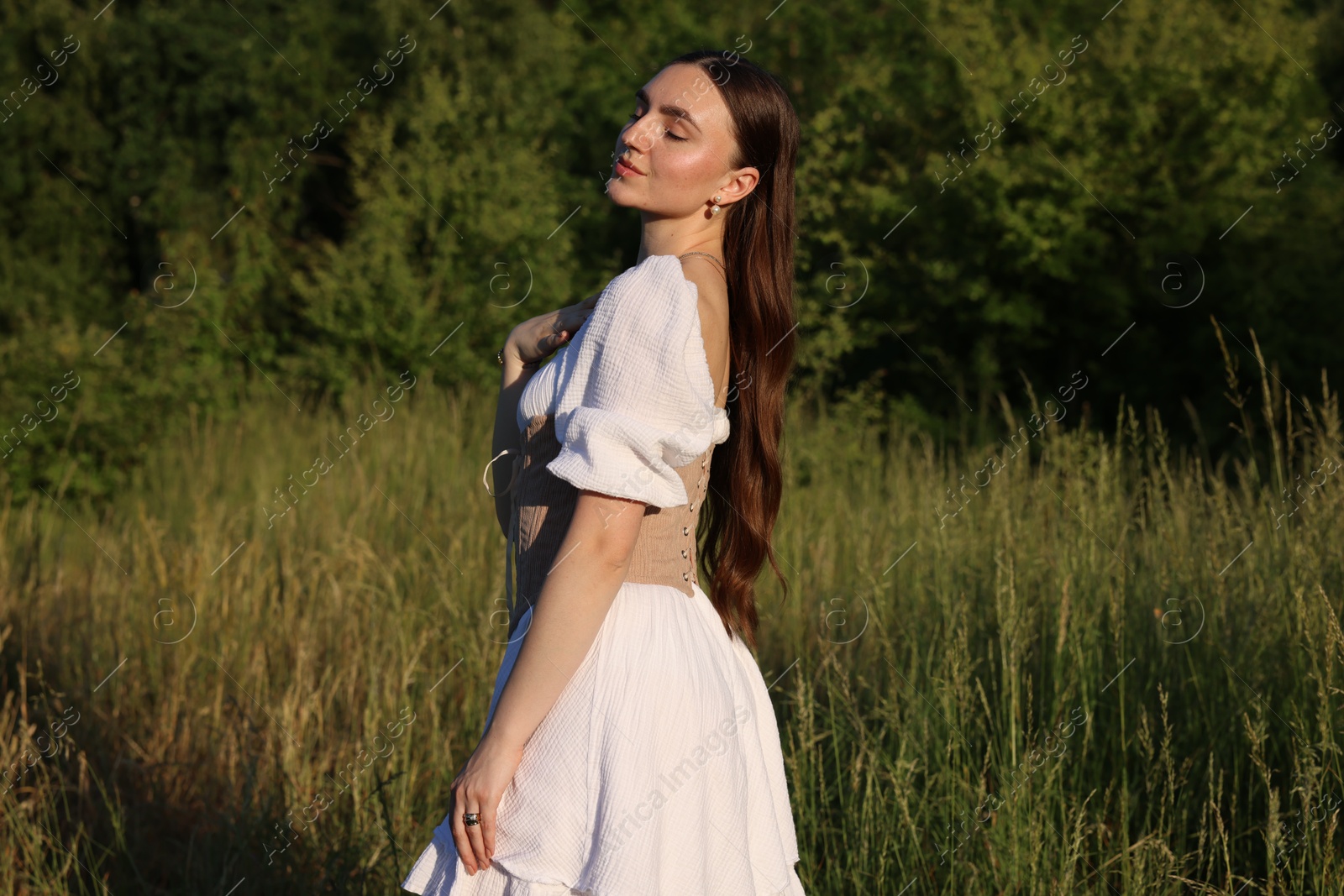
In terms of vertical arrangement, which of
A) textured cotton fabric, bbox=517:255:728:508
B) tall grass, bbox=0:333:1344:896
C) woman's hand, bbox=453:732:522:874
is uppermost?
textured cotton fabric, bbox=517:255:728:508

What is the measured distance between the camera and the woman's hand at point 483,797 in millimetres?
1469

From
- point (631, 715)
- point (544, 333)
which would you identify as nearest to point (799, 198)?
point (544, 333)

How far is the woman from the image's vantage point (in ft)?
4.84

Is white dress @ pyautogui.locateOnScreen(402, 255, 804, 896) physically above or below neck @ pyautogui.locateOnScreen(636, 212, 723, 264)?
below

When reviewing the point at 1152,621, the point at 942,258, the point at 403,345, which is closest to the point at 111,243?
the point at 403,345

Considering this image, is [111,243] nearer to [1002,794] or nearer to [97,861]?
[97,861]

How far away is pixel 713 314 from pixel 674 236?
0.16 m

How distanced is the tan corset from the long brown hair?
0.17 metres

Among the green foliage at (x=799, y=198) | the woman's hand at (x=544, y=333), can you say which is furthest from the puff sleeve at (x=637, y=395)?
the green foliage at (x=799, y=198)

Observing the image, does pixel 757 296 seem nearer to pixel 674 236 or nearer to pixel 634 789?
pixel 674 236

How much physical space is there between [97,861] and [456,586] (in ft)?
4.70

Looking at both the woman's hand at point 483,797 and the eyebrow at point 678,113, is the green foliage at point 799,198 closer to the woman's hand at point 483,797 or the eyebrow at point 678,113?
the eyebrow at point 678,113

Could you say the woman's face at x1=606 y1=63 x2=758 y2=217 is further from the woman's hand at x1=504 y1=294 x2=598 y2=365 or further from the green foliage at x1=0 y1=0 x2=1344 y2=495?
the green foliage at x1=0 y1=0 x2=1344 y2=495

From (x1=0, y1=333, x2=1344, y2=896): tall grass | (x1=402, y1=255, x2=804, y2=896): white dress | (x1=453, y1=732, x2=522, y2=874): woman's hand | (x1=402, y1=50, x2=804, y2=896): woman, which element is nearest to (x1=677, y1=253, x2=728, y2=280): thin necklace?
(x1=402, y1=50, x2=804, y2=896): woman
